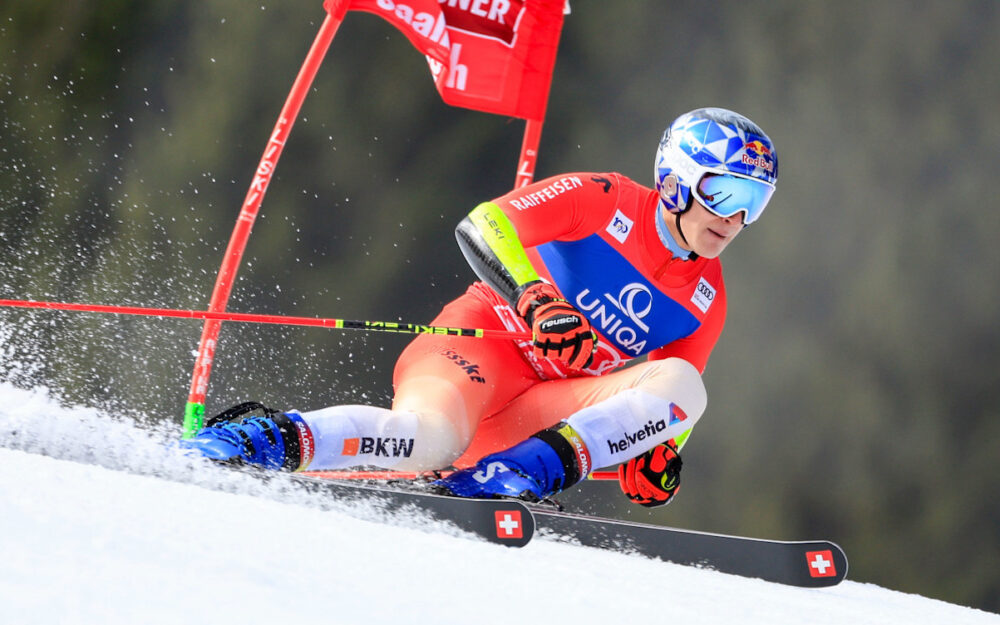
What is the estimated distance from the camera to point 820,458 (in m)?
3.92

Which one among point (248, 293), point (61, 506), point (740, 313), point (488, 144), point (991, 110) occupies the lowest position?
point (61, 506)

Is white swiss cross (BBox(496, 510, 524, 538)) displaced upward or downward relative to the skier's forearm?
downward

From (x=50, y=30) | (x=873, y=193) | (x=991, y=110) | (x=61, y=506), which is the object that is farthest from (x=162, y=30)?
(x=61, y=506)

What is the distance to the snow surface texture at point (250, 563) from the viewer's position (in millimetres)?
929

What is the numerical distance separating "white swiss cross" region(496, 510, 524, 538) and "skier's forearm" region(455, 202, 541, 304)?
55 cm

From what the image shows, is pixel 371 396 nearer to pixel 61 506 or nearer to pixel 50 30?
pixel 50 30

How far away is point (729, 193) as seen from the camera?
2.30 meters

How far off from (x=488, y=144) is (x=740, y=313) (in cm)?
125

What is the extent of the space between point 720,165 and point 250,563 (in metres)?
1.51

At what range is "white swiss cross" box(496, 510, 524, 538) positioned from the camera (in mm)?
1723

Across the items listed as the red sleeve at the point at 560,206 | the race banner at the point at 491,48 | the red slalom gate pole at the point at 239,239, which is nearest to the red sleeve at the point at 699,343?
the red sleeve at the point at 560,206

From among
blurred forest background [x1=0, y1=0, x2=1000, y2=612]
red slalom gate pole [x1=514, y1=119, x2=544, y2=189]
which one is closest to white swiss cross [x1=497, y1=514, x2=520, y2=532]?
red slalom gate pole [x1=514, y1=119, x2=544, y2=189]

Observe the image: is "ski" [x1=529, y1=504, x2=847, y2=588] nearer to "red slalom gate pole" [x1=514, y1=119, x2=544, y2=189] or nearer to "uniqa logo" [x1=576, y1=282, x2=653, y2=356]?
"uniqa logo" [x1=576, y1=282, x2=653, y2=356]

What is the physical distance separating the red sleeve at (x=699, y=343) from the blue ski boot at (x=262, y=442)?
96cm
